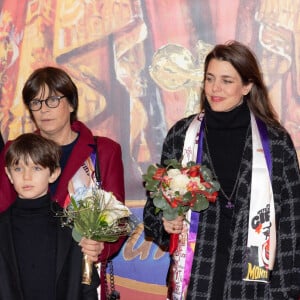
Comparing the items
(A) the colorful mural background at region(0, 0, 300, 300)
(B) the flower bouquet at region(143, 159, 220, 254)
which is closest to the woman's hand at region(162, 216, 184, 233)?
(B) the flower bouquet at region(143, 159, 220, 254)

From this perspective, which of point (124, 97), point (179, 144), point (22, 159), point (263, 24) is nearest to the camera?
point (22, 159)

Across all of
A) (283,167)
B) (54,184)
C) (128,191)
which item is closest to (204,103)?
(283,167)

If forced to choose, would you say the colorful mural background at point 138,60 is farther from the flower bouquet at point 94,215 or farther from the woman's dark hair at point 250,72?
the flower bouquet at point 94,215

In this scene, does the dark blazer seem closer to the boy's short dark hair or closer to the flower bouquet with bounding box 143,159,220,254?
the boy's short dark hair

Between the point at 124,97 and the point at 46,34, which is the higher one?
the point at 46,34

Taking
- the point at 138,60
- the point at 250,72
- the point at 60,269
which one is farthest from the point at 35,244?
the point at 138,60

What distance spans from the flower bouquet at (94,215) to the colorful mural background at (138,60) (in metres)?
1.48

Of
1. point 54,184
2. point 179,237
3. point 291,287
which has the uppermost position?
point 54,184

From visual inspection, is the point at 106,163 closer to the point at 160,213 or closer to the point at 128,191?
the point at 160,213

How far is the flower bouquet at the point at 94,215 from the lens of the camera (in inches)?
130

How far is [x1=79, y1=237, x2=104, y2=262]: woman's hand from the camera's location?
338 cm

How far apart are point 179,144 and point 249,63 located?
57 cm

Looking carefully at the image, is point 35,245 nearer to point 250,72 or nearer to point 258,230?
point 258,230

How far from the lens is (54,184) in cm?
394
